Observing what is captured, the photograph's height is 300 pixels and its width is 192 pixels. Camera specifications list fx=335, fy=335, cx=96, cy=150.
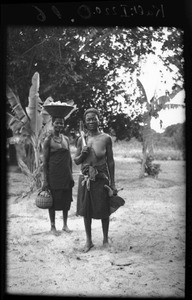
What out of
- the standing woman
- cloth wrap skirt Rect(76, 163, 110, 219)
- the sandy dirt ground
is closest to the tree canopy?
the standing woman

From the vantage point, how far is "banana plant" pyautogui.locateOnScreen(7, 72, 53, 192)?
3475 millimetres

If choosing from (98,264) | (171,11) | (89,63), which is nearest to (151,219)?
(98,264)

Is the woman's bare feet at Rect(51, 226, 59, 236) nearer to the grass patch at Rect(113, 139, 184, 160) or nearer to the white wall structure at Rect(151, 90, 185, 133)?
the grass patch at Rect(113, 139, 184, 160)

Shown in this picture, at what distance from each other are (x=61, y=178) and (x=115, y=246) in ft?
2.91

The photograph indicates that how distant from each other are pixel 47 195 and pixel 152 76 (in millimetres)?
1616

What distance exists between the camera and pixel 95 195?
3420mm

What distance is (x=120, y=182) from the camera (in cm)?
347

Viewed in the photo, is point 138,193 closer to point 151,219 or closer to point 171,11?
point 151,219

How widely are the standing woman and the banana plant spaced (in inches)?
3.8

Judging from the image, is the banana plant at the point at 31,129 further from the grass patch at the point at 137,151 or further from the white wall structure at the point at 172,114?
the white wall structure at the point at 172,114

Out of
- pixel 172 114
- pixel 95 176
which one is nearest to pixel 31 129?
pixel 95 176

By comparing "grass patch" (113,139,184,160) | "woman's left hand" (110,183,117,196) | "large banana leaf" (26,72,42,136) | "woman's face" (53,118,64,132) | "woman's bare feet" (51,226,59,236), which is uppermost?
"large banana leaf" (26,72,42,136)

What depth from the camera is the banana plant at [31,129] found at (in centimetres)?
347

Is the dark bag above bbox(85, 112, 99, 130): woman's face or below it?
below
